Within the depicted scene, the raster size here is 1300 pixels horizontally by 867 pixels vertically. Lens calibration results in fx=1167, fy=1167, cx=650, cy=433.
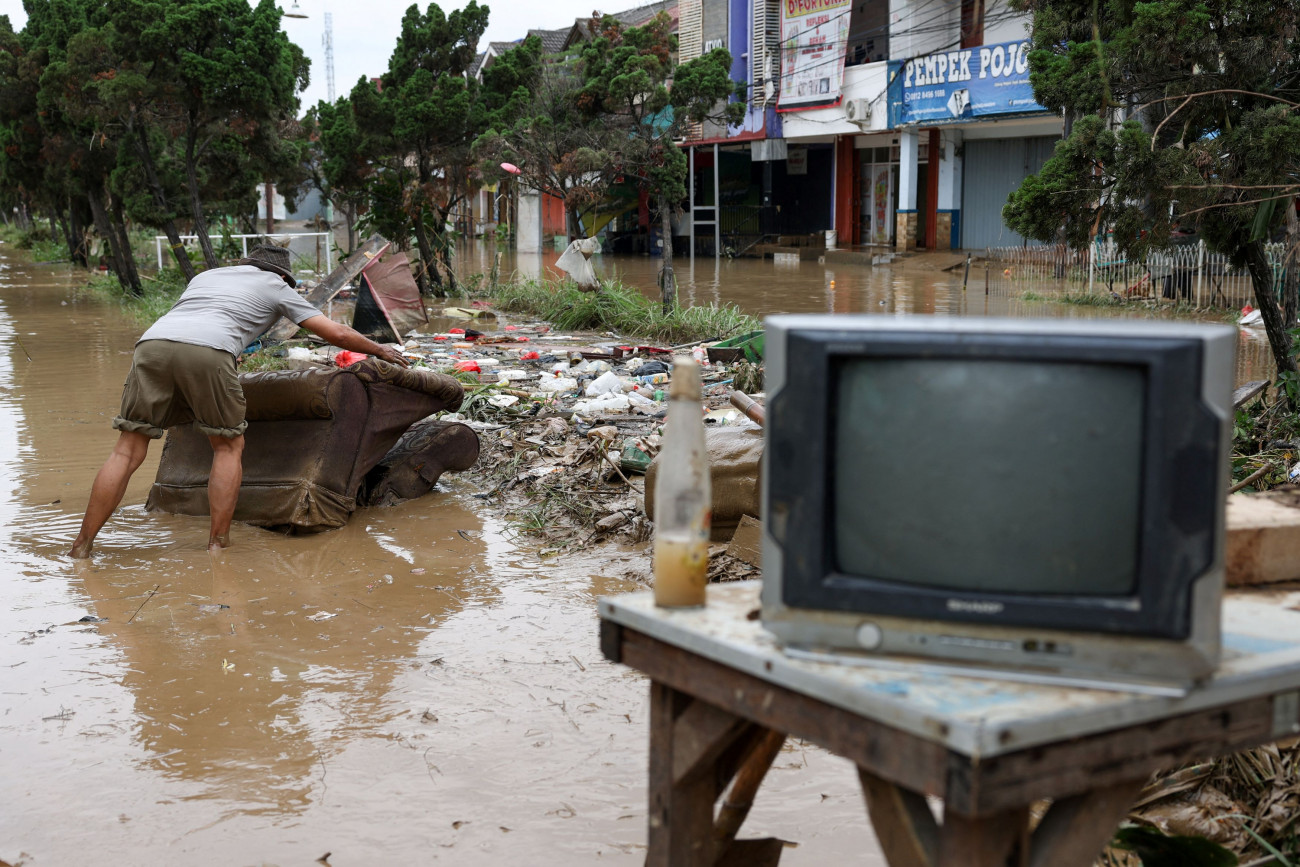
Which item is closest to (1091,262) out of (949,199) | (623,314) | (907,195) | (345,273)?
(623,314)

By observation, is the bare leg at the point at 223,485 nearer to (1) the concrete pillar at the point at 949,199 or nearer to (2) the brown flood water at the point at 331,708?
(2) the brown flood water at the point at 331,708

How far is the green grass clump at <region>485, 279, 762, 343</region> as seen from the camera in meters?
12.7

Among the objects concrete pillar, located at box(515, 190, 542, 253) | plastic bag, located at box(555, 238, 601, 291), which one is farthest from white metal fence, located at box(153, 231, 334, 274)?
concrete pillar, located at box(515, 190, 542, 253)

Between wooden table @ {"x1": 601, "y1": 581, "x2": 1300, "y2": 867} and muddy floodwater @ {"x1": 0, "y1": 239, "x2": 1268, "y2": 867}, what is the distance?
4.19 ft

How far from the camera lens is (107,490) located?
546cm

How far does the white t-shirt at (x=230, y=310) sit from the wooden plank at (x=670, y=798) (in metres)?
4.05

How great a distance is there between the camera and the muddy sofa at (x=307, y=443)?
5840 mm

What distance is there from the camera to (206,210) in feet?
77.5

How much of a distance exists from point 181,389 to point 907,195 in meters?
21.1

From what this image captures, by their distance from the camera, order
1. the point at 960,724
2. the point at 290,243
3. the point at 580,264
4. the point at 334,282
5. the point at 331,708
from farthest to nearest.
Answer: the point at 290,243 < the point at 580,264 < the point at 334,282 < the point at 331,708 < the point at 960,724

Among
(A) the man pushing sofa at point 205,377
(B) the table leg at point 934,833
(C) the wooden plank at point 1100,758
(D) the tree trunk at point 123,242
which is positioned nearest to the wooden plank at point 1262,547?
(C) the wooden plank at point 1100,758

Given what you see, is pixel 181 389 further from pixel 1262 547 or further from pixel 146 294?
pixel 146 294

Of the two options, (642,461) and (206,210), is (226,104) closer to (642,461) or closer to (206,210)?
(206,210)

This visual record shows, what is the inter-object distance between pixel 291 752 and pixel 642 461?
3.22 metres
